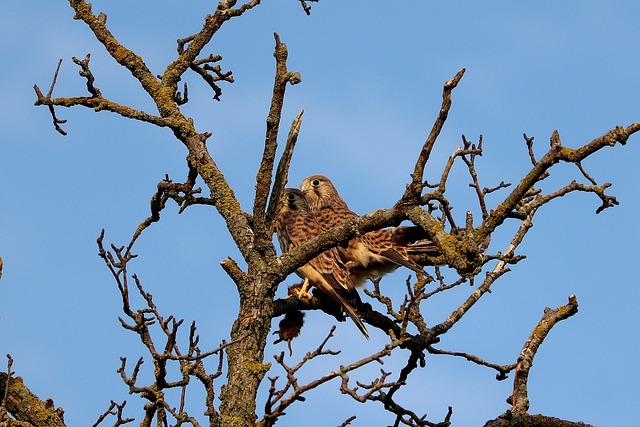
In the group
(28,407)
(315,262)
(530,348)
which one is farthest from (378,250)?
(28,407)

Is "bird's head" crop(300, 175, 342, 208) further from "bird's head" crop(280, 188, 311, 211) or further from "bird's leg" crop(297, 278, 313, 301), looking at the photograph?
"bird's leg" crop(297, 278, 313, 301)

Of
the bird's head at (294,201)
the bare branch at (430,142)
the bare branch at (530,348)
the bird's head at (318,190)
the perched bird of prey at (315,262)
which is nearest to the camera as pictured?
the bare branch at (430,142)

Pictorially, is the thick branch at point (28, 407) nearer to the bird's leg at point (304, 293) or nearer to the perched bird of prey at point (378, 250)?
the bird's leg at point (304, 293)

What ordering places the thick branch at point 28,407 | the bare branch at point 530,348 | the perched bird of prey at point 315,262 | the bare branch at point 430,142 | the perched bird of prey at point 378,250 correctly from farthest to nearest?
the perched bird of prey at point 378,250 → the perched bird of prey at point 315,262 → the bare branch at point 530,348 → the thick branch at point 28,407 → the bare branch at point 430,142

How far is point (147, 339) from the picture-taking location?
463 cm

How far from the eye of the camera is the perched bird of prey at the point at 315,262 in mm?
6016

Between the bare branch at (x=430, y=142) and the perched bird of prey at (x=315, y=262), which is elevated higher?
the perched bird of prey at (x=315, y=262)

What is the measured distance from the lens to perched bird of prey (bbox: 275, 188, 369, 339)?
602cm

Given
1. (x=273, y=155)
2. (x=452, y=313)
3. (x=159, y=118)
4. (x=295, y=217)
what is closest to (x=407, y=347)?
(x=452, y=313)

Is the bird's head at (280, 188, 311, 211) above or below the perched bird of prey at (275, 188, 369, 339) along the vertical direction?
above

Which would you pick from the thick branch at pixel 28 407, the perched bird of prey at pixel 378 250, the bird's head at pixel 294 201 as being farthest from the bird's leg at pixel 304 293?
the thick branch at pixel 28 407

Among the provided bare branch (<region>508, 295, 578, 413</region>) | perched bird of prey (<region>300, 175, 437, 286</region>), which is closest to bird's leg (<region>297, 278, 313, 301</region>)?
perched bird of prey (<region>300, 175, 437, 286</region>)

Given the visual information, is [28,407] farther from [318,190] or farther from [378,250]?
[318,190]

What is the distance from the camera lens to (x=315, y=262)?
6227 millimetres
